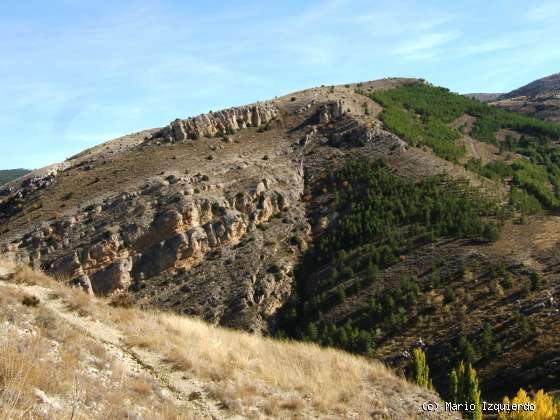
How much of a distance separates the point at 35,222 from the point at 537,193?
50.9m

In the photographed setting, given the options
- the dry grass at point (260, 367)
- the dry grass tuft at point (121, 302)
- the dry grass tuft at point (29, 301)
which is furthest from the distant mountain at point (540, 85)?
the dry grass tuft at point (29, 301)

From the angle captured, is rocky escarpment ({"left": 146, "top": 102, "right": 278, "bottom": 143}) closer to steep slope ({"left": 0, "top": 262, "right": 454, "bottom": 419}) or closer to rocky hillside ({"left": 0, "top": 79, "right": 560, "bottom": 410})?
rocky hillside ({"left": 0, "top": 79, "right": 560, "bottom": 410})

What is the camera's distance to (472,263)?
33.9 meters

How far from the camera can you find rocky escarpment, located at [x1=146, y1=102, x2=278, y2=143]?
57938 millimetres

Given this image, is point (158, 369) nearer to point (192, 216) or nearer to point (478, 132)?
point (192, 216)

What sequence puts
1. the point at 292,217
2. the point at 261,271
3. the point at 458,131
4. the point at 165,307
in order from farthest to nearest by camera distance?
the point at 458,131, the point at 292,217, the point at 261,271, the point at 165,307

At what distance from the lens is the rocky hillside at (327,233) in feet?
98.1

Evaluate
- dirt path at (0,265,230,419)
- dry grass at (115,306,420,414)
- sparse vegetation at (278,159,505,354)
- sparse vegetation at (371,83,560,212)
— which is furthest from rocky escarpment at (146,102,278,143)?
dirt path at (0,265,230,419)

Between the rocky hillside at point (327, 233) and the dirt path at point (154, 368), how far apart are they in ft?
44.3

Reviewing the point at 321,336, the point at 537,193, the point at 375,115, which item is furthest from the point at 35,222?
the point at 537,193

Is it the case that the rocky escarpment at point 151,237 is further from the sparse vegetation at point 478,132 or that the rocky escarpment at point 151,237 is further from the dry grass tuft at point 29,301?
the dry grass tuft at point 29,301

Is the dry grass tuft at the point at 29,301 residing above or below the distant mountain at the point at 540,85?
below

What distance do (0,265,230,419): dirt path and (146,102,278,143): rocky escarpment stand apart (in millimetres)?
46860

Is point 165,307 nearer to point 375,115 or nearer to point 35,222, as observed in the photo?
point 35,222
